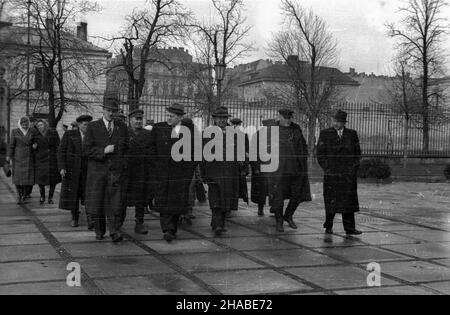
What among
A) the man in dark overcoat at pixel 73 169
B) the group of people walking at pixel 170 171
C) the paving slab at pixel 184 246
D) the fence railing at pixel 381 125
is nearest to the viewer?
the paving slab at pixel 184 246

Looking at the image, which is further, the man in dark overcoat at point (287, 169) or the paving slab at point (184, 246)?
the man in dark overcoat at point (287, 169)

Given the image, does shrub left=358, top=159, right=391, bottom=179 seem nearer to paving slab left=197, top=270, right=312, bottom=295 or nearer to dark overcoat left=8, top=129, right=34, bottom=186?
dark overcoat left=8, top=129, right=34, bottom=186

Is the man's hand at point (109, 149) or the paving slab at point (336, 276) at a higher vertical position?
the man's hand at point (109, 149)

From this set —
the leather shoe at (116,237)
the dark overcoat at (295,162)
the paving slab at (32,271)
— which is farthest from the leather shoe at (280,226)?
the paving slab at (32,271)

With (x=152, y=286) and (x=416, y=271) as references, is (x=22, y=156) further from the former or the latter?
(x=416, y=271)

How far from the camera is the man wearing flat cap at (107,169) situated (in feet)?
26.8

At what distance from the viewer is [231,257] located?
288 inches

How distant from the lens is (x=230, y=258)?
286 inches

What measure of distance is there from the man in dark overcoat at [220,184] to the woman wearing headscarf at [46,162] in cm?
474

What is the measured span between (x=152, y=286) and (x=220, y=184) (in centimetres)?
318

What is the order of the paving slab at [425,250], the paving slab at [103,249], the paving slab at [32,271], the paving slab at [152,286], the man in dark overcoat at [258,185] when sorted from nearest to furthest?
the paving slab at [152,286], the paving slab at [32,271], the paving slab at [103,249], the paving slab at [425,250], the man in dark overcoat at [258,185]

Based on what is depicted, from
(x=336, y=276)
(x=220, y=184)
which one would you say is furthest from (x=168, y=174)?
(x=336, y=276)

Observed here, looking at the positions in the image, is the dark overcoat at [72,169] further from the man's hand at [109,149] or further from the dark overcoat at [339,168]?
the dark overcoat at [339,168]

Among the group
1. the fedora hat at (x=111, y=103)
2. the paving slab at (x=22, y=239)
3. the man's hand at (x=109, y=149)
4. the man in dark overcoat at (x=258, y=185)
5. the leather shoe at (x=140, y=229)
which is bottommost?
the paving slab at (x=22, y=239)
